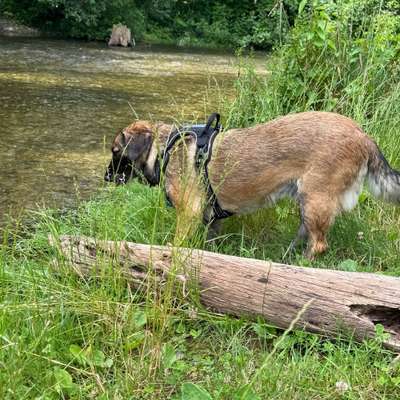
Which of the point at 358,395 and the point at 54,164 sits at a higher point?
the point at 358,395

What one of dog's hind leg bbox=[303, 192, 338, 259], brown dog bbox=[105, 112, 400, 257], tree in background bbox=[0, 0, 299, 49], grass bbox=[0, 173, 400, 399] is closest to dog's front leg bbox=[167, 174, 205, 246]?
brown dog bbox=[105, 112, 400, 257]

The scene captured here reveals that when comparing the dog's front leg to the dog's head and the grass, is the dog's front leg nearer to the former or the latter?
the grass

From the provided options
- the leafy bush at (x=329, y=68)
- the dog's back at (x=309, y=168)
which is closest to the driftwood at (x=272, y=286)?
the dog's back at (x=309, y=168)

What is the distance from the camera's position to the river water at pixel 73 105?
638 cm

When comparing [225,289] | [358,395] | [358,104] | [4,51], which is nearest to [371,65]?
[358,104]

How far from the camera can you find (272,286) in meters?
3.11

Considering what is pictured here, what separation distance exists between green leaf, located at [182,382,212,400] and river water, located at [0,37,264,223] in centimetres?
132

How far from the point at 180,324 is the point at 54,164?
14.3 ft

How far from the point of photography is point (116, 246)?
3021mm

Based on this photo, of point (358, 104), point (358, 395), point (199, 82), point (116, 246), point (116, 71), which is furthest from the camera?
point (116, 71)

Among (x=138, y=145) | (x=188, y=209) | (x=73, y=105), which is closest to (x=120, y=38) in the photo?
(x=73, y=105)

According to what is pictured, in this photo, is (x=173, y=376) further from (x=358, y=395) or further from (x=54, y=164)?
(x=54, y=164)

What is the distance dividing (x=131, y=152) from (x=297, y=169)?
4.24 ft

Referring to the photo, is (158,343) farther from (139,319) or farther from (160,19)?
(160,19)
